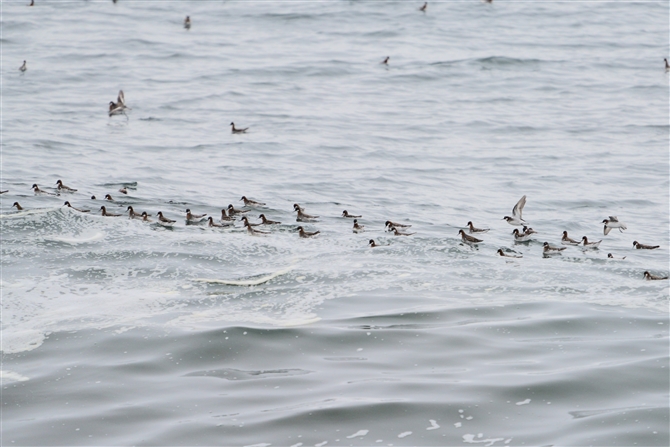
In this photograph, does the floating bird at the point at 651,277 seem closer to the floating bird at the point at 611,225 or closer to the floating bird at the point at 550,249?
the floating bird at the point at 550,249

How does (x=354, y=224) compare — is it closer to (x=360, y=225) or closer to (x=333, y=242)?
(x=360, y=225)

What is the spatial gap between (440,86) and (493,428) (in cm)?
3027

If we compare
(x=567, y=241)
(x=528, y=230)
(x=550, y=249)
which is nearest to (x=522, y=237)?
(x=528, y=230)

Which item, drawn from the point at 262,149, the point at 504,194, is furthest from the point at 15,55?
the point at 504,194

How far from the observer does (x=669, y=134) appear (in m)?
31.2

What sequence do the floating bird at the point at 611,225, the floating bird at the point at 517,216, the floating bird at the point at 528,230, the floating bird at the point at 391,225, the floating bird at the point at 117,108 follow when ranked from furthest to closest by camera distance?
1. the floating bird at the point at 117,108
2. the floating bird at the point at 517,216
3. the floating bird at the point at 611,225
4. the floating bird at the point at 528,230
5. the floating bird at the point at 391,225

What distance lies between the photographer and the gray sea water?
31.8 ft

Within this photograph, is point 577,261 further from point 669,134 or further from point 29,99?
point 29,99

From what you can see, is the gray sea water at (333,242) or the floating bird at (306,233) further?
the floating bird at (306,233)

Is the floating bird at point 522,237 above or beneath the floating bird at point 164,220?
beneath

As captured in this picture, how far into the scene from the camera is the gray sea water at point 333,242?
31.8ft

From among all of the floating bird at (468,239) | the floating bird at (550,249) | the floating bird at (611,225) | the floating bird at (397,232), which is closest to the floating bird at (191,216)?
the floating bird at (397,232)

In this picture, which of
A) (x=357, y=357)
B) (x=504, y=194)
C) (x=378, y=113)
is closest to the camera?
(x=357, y=357)

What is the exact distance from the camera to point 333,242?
713 inches
